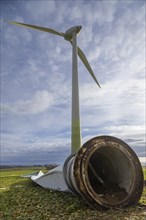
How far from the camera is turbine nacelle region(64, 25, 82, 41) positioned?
988 inches

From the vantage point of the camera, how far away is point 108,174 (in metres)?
11.8

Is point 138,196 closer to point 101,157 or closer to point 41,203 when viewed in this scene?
point 101,157

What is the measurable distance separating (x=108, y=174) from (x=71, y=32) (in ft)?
57.5

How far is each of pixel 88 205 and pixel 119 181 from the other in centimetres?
223

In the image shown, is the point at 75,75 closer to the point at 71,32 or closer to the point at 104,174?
the point at 71,32

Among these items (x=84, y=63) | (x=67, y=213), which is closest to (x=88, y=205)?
(x=67, y=213)

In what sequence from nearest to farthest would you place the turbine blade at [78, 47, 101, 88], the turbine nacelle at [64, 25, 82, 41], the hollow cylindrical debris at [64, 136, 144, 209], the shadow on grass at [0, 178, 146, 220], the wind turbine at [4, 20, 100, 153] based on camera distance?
the shadow on grass at [0, 178, 146, 220] < the hollow cylindrical debris at [64, 136, 144, 209] < the wind turbine at [4, 20, 100, 153] < the turbine nacelle at [64, 25, 82, 41] < the turbine blade at [78, 47, 101, 88]

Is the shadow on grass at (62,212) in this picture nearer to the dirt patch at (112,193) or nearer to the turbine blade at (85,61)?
the dirt patch at (112,193)

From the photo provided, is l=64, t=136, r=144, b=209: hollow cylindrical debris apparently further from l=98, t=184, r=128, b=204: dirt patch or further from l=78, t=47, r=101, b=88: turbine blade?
l=78, t=47, r=101, b=88: turbine blade

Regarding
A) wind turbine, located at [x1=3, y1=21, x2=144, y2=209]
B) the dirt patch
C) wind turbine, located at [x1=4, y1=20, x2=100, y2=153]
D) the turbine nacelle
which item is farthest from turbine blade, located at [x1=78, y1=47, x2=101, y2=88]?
the dirt patch

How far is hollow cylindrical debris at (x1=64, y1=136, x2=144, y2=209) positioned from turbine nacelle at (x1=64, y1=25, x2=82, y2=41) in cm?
1635

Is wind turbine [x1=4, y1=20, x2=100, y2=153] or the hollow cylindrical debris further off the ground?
wind turbine [x1=4, y1=20, x2=100, y2=153]

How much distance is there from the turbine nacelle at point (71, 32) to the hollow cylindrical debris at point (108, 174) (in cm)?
1635

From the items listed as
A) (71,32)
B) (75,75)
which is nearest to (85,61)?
(71,32)
